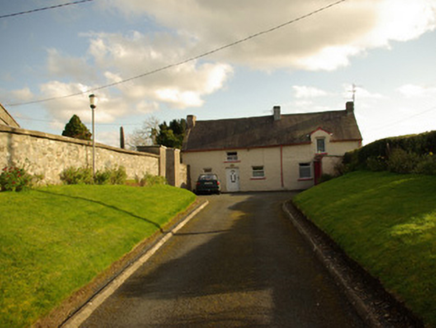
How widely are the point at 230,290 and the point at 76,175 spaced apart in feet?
33.5

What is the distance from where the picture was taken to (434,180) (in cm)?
1127

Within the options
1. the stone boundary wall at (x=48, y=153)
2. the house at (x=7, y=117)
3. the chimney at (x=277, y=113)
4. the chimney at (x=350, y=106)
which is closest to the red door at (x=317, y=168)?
the chimney at (x=277, y=113)

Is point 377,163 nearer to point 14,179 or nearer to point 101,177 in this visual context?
point 101,177

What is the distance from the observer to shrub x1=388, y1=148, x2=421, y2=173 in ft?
47.8

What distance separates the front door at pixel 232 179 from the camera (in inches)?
1364

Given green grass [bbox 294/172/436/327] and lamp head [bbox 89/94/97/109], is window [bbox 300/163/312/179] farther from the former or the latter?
lamp head [bbox 89/94/97/109]

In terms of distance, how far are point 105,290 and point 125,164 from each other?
1379 centimetres

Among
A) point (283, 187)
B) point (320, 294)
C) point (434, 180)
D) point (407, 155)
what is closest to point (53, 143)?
point (320, 294)

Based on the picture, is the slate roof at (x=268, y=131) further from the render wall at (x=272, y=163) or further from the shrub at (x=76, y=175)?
the shrub at (x=76, y=175)

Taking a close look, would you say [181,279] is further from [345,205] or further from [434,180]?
[434,180]

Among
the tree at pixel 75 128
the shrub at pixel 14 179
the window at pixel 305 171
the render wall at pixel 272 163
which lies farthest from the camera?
the tree at pixel 75 128

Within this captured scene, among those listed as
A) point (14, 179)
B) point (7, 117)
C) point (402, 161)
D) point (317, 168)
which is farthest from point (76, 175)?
point (317, 168)

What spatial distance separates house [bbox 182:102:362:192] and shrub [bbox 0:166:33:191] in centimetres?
2480

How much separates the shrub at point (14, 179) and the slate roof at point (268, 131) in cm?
2525
